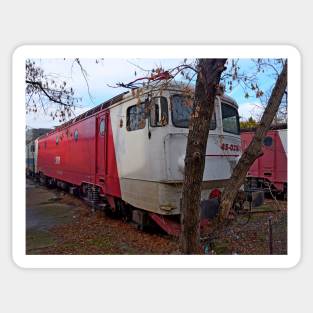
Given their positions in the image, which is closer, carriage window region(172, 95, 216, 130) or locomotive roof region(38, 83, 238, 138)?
locomotive roof region(38, 83, 238, 138)

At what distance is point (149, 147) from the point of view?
160 inches

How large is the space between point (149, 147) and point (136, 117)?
0.51 m

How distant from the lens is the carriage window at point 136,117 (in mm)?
4207

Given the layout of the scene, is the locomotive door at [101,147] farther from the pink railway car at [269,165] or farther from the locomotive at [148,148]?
the pink railway car at [269,165]

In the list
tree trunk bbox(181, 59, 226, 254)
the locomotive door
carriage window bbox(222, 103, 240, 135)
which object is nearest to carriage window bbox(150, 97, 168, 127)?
carriage window bbox(222, 103, 240, 135)

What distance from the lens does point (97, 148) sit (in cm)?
553

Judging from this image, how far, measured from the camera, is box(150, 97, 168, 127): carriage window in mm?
Answer: 3938

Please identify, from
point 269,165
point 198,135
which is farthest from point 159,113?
point 269,165

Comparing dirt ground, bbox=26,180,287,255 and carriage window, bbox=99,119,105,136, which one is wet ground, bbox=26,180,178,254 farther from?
carriage window, bbox=99,119,105,136

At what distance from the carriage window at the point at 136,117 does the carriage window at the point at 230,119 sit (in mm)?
999
